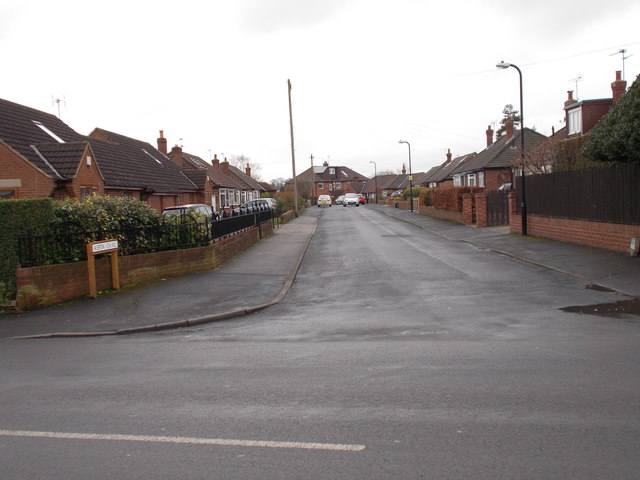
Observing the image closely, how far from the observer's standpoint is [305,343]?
8125mm

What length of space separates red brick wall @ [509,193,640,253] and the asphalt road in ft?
18.9

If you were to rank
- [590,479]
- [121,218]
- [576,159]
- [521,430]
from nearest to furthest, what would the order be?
[590,479]
[521,430]
[121,218]
[576,159]

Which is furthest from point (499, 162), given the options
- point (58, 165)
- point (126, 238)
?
point (126, 238)

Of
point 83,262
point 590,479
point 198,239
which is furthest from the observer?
point 198,239

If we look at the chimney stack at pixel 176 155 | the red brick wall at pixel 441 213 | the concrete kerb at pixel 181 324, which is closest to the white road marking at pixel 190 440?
the concrete kerb at pixel 181 324

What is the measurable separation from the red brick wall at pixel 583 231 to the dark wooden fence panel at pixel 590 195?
0.59 ft

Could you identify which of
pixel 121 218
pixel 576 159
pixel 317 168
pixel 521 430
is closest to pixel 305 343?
pixel 521 430

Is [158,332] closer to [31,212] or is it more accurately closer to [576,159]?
[31,212]

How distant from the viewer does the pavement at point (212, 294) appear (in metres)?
9.95

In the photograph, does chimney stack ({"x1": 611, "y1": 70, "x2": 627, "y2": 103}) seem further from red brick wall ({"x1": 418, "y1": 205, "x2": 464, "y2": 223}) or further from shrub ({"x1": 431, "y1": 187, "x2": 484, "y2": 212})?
red brick wall ({"x1": 418, "y1": 205, "x2": 464, "y2": 223})

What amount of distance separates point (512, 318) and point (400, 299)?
2.66 meters

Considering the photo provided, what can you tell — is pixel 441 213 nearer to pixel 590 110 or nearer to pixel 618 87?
pixel 590 110

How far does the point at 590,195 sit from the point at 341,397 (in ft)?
48.9

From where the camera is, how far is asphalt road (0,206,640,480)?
4.09m
